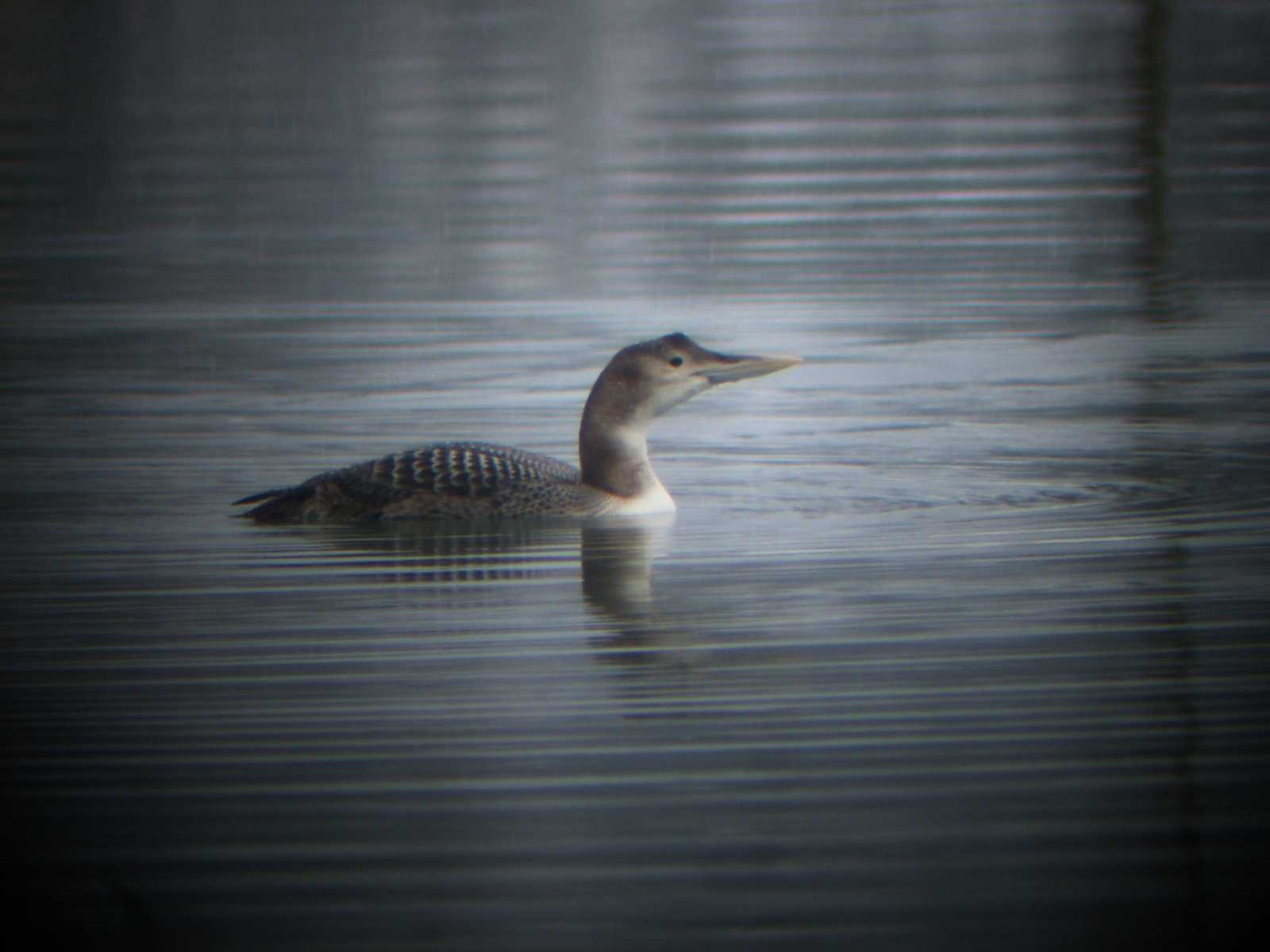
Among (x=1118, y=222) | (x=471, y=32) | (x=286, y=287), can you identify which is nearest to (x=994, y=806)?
(x=286, y=287)

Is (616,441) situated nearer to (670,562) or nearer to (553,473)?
(553,473)

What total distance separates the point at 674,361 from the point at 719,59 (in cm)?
2223

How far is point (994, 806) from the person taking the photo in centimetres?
402

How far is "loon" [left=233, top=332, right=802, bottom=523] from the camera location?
773 cm

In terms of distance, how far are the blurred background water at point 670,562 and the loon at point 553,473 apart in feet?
0.68

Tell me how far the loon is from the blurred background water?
0.21 m

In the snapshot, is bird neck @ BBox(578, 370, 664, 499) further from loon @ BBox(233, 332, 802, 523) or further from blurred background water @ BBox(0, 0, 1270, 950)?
blurred background water @ BBox(0, 0, 1270, 950)

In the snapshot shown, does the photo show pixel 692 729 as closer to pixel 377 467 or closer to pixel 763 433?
pixel 377 467

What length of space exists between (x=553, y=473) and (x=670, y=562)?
1325mm

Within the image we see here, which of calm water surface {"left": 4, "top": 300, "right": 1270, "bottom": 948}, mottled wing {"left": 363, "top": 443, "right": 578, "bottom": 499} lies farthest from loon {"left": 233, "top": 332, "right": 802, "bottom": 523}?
calm water surface {"left": 4, "top": 300, "right": 1270, "bottom": 948}

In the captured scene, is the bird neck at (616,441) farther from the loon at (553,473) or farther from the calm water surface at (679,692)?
the calm water surface at (679,692)

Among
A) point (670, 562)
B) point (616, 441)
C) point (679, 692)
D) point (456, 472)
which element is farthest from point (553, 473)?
point (679, 692)

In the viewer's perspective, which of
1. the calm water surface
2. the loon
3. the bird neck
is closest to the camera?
the calm water surface

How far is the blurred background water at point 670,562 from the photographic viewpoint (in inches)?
147
